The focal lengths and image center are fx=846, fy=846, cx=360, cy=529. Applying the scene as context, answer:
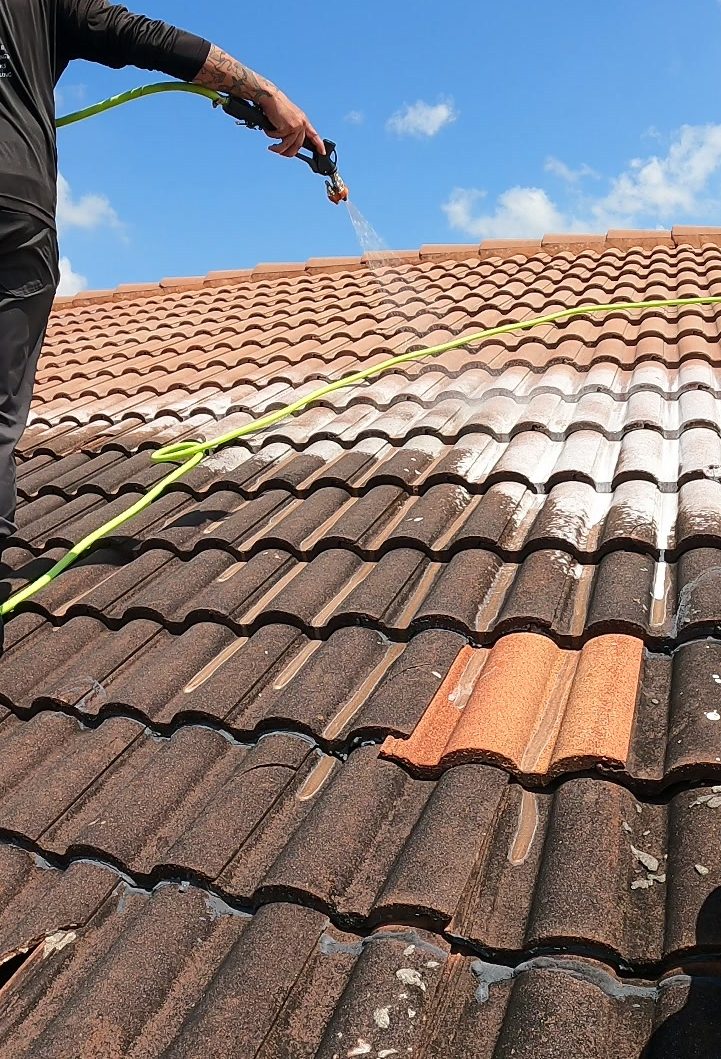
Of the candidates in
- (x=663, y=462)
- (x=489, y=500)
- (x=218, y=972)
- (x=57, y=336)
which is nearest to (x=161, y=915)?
(x=218, y=972)

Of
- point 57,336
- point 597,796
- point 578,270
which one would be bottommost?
point 597,796

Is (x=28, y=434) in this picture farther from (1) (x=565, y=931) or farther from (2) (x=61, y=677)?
(1) (x=565, y=931)

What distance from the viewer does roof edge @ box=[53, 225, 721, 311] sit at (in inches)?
303

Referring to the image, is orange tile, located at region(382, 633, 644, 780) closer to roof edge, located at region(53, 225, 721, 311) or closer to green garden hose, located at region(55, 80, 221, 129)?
green garden hose, located at region(55, 80, 221, 129)

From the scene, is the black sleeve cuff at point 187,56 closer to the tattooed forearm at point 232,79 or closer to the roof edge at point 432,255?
the tattooed forearm at point 232,79

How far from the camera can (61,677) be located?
2.32m

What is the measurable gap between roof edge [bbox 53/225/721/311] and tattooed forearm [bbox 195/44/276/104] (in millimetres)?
4709

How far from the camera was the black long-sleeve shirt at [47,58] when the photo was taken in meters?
2.32

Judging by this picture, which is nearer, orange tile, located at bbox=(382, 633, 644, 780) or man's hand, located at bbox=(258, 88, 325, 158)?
orange tile, located at bbox=(382, 633, 644, 780)

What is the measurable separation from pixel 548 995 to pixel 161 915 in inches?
27.1

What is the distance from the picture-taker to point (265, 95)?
300cm

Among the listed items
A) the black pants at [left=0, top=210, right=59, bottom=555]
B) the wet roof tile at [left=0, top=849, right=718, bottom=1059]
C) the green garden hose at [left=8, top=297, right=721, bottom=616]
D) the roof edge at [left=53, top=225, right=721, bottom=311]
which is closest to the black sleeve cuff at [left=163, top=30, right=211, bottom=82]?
the black pants at [left=0, top=210, right=59, bottom=555]

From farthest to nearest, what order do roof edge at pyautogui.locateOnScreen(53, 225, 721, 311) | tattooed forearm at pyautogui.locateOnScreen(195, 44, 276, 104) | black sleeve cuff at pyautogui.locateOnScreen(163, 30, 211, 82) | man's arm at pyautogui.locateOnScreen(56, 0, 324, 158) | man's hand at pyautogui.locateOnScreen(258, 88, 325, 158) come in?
roof edge at pyautogui.locateOnScreen(53, 225, 721, 311)
man's hand at pyautogui.locateOnScreen(258, 88, 325, 158)
tattooed forearm at pyautogui.locateOnScreen(195, 44, 276, 104)
black sleeve cuff at pyautogui.locateOnScreen(163, 30, 211, 82)
man's arm at pyautogui.locateOnScreen(56, 0, 324, 158)

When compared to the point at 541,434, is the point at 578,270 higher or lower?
higher
